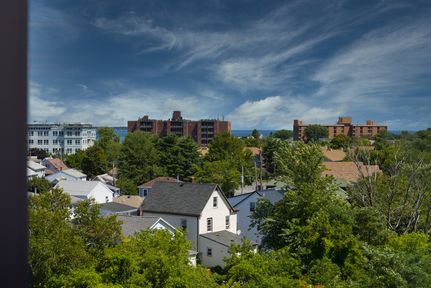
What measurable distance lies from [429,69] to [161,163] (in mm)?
15299

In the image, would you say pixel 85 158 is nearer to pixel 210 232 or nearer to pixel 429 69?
pixel 210 232

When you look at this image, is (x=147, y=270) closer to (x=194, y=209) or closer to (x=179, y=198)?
(x=194, y=209)

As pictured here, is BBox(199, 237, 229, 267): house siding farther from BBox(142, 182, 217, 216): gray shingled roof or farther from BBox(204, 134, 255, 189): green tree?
BBox(204, 134, 255, 189): green tree

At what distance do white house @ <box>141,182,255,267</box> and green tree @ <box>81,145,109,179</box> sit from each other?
1122 centimetres

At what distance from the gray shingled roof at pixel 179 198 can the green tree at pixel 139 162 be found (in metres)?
7.44

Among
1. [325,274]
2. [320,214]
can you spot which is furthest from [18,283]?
[320,214]

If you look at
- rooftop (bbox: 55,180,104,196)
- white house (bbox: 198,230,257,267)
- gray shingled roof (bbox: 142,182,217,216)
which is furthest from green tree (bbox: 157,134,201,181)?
white house (bbox: 198,230,257,267)

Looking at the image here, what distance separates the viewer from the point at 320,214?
16.1 feet

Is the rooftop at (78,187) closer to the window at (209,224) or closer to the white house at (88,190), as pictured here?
the white house at (88,190)

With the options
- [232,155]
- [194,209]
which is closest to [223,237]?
A: [194,209]

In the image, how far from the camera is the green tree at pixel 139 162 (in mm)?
17328

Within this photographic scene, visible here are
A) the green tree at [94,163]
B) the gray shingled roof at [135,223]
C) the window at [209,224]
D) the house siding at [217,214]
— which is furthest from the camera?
the green tree at [94,163]

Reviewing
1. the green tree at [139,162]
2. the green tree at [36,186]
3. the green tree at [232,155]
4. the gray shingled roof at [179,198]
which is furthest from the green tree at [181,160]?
the green tree at [36,186]

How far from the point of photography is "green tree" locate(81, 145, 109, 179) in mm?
19969
